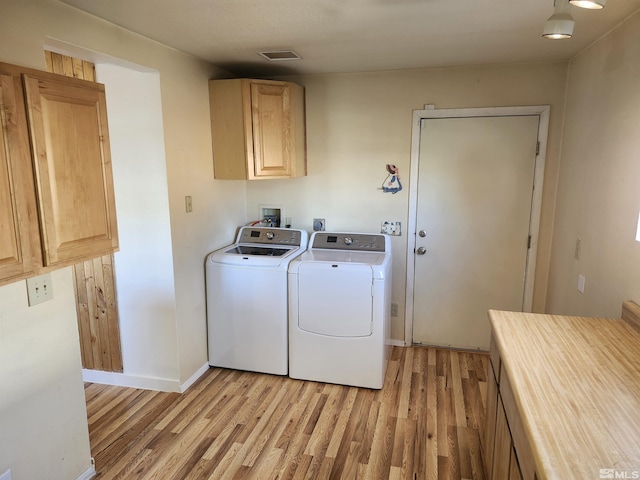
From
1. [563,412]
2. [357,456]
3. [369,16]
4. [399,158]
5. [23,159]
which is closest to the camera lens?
[563,412]

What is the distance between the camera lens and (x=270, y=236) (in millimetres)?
3502

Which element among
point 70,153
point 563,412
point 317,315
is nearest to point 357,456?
point 317,315

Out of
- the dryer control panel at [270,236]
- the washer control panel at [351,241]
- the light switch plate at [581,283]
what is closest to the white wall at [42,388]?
the dryer control panel at [270,236]

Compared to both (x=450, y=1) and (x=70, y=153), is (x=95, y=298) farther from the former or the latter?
(x=450, y=1)

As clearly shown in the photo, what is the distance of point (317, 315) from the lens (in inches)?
116

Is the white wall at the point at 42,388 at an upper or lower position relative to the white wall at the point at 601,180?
lower

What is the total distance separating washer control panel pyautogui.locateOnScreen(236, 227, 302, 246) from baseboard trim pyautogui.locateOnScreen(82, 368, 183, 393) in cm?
122

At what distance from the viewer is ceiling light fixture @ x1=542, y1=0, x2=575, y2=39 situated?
1.53 metres

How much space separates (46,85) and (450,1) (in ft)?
5.41

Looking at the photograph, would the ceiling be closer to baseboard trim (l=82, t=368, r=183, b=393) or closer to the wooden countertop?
the wooden countertop

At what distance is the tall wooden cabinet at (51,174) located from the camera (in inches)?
54.8

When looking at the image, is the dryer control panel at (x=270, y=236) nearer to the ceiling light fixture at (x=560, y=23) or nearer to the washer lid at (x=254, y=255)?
the washer lid at (x=254, y=255)

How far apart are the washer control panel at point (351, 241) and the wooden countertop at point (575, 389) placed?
1423 millimetres

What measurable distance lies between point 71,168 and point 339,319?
1877 millimetres
